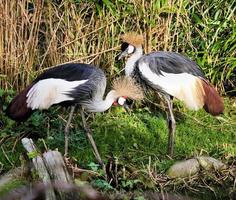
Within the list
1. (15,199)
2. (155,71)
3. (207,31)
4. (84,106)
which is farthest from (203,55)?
(15,199)

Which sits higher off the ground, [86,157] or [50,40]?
[50,40]

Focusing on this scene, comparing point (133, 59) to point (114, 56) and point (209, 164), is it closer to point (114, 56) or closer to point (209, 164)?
point (114, 56)

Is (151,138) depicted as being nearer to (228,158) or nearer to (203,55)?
(228,158)

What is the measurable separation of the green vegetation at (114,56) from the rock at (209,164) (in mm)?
150

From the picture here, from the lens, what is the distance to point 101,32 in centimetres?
621

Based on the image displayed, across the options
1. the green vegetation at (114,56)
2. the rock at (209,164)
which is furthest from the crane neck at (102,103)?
the rock at (209,164)

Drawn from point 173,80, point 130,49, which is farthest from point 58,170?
point 130,49

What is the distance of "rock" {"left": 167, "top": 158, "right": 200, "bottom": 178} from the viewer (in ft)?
15.6

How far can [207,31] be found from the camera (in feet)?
22.0

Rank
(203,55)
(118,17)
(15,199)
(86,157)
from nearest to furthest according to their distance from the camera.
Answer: (15,199) → (86,157) → (118,17) → (203,55)

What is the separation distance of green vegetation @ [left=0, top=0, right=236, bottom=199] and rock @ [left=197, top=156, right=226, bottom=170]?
0.15m

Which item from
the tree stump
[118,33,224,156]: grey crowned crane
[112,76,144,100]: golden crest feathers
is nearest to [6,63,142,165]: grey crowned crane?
[112,76,144,100]: golden crest feathers

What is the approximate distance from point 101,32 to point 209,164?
1954mm

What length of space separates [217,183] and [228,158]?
364mm
